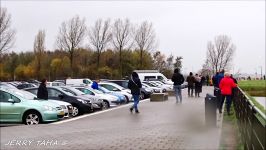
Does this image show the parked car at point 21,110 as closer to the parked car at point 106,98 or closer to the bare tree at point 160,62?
the parked car at point 106,98

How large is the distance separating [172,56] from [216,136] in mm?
87245

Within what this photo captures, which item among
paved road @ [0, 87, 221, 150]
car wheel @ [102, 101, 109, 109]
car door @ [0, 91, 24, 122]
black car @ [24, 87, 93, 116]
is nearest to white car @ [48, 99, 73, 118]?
black car @ [24, 87, 93, 116]

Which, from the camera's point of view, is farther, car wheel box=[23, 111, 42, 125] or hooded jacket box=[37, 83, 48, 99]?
hooded jacket box=[37, 83, 48, 99]

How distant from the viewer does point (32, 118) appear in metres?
14.1

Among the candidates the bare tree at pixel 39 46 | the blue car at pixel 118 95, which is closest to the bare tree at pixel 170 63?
the bare tree at pixel 39 46

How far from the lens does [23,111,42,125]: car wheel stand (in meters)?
14.1

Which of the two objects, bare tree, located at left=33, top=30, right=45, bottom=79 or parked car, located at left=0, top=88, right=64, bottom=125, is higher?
bare tree, located at left=33, top=30, right=45, bottom=79

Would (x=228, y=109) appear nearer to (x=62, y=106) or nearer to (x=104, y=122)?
(x=104, y=122)

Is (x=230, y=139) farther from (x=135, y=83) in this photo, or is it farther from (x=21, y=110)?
(x=21, y=110)

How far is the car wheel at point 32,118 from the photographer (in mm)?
14117

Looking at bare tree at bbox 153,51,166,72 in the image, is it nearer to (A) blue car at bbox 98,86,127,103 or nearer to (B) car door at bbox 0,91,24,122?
(A) blue car at bbox 98,86,127,103

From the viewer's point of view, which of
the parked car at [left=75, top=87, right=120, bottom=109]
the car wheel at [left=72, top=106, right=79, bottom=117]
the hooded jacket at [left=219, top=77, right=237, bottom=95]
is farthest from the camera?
the parked car at [left=75, top=87, right=120, bottom=109]

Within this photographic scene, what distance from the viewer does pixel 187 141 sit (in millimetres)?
9289

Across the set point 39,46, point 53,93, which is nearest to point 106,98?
point 53,93
